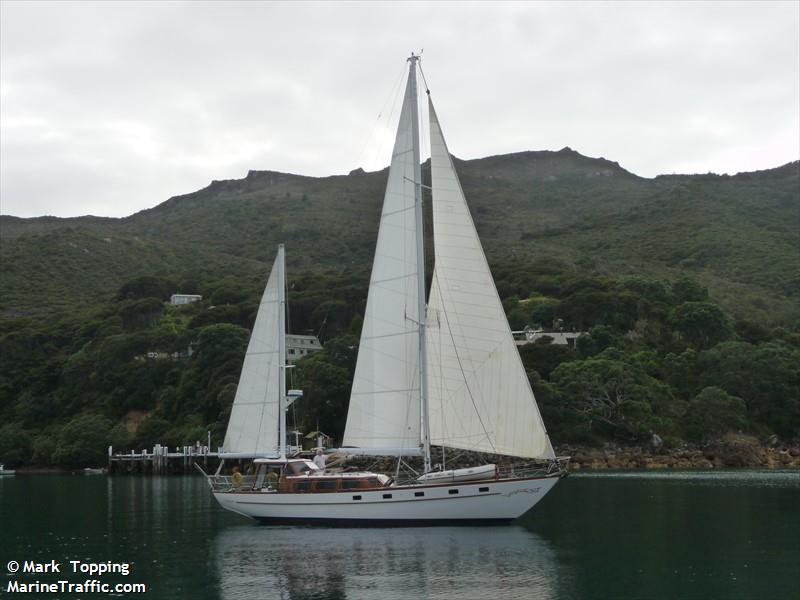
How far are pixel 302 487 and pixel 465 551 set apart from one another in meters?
8.37

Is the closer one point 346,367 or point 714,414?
point 714,414

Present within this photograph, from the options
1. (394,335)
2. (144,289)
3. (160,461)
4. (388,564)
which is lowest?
(160,461)

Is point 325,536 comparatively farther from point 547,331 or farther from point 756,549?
point 547,331

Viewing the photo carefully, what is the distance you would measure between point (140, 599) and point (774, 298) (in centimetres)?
11415

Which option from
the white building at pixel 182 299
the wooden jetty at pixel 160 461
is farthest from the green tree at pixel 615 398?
the white building at pixel 182 299

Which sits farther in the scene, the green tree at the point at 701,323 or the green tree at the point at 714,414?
the green tree at the point at 701,323

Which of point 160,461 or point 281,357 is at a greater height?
point 281,357

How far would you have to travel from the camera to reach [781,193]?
632 ft

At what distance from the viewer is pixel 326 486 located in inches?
1305

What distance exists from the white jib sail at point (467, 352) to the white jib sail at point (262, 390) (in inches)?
404

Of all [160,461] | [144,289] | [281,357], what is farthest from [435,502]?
[144,289]

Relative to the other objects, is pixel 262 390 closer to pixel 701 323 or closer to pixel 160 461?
pixel 160 461

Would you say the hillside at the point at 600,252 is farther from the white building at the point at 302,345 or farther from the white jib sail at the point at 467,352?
the white jib sail at the point at 467,352

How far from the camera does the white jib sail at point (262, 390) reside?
128ft
